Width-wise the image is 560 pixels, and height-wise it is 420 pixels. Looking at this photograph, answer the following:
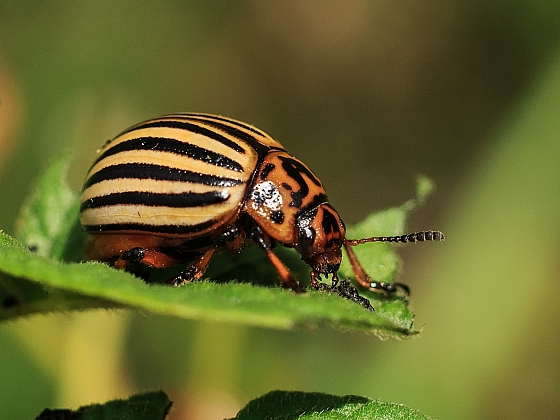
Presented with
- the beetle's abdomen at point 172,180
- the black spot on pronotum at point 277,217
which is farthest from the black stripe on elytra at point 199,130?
the black spot on pronotum at point 277,217

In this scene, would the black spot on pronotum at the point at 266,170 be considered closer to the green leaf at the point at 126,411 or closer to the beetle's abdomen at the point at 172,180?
the beetle's abdomen at the point at 172,180

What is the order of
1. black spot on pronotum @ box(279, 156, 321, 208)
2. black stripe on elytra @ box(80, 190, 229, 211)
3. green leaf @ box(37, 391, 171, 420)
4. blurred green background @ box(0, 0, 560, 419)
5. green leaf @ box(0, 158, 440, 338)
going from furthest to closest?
1. blurred green background @ box(0, 0, 560, 419)
2. black spot on pronotum @ box(279, 156, 321, 208)
3. black stripe on elytra @ box(80, 190, 229, 211)
4. green leaf @ box(37, 391, 171, 420)
5. green leaf @ box(0, 158, 440, 338)

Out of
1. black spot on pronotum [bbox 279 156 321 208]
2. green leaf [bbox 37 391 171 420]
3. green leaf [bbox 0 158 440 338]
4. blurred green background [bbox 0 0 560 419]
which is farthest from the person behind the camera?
blurred green background [bbox 0 0 560 419]

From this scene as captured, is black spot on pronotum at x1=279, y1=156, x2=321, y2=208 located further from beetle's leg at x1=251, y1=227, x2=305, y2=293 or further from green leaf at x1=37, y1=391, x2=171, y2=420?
green leaf at x1=37, y1=391, x2=171, y2=420

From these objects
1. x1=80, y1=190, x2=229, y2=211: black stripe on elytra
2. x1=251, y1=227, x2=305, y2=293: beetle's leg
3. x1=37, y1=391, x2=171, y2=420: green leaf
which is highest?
x1=80, y1=190, x2=229, y2=211: black stripe on elytra

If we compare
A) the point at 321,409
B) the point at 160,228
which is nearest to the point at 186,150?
the point at 160,228

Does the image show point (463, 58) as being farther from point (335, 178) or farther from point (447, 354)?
point (447, 354)

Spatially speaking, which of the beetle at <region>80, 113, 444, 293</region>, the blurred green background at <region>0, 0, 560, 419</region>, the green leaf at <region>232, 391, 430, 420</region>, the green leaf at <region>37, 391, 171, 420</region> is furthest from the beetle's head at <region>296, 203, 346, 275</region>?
the blurred green background at <region>0, 0, 560, 419</region>
